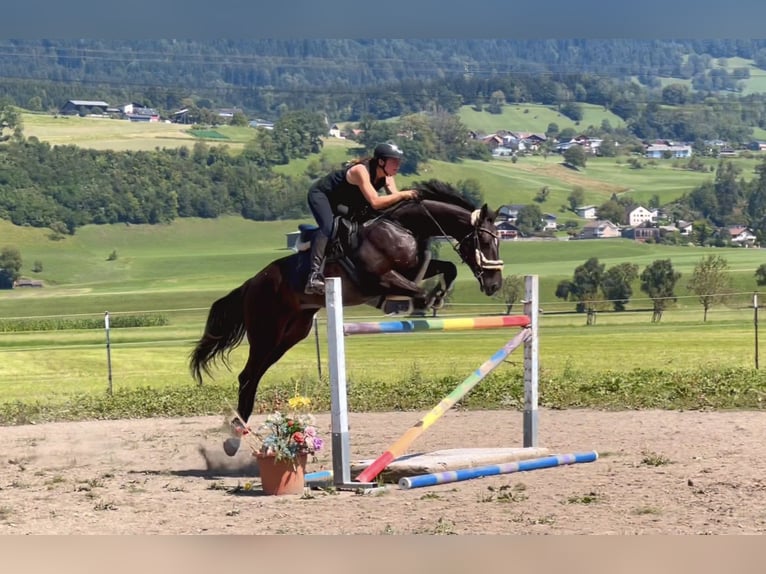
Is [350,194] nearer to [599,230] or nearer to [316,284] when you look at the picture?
[316,284]

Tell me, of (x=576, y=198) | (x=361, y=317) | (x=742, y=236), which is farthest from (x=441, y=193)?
(x=576, y=198)

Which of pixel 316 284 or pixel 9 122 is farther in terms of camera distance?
pixel 9 122

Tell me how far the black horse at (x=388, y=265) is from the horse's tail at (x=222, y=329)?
361 millimetres

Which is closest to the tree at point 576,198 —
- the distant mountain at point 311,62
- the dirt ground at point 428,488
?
the distant mountain at point 311,62

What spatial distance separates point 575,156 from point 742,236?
11971 mm

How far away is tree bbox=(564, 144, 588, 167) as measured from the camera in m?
58.6

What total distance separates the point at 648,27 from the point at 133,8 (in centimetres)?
224

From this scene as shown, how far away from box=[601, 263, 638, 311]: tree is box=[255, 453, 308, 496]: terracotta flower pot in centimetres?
2879

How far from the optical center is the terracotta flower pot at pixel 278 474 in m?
5.95

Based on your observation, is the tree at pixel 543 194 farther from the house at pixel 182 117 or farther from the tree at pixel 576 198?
the house at pixel 182 117

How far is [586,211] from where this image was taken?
51.7 m

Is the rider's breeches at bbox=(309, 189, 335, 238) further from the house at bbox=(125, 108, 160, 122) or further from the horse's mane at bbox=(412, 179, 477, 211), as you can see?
the house at bbox=(125, 108, 160, 122)

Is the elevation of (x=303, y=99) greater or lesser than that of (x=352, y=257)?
greater

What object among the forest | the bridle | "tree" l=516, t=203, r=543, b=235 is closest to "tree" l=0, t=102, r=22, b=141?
the forest
